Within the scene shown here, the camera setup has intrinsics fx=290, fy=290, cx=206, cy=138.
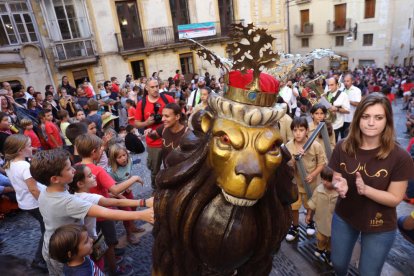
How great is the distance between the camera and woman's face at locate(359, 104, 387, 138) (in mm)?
1868

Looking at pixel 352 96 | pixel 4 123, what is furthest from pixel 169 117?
pixel 352 96

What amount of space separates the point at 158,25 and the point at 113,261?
15816 millimetres

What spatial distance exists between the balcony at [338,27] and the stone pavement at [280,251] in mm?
23780

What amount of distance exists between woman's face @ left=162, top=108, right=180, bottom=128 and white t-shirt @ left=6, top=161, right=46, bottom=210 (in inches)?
54.3

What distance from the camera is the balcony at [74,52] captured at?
14.6 metres

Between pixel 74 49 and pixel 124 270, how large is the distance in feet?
48.5

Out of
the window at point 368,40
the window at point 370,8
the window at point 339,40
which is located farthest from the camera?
the window at point 339,40

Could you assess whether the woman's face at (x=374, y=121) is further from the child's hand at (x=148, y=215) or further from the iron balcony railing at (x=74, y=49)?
the iron balcony railing at (x=74, y=49)

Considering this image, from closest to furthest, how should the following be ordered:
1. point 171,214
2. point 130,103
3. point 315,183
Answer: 1. point 171,214
2. point 315,183
3. point 130,103

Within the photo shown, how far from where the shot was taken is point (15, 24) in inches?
527

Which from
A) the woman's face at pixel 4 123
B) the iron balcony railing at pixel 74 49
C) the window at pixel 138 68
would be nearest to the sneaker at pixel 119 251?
the woman's face at pixel 4 123

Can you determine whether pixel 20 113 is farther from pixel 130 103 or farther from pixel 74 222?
pixel 74 222

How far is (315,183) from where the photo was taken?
3.36 m

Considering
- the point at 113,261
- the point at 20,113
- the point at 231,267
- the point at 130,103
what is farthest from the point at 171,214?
the point at 130,103
